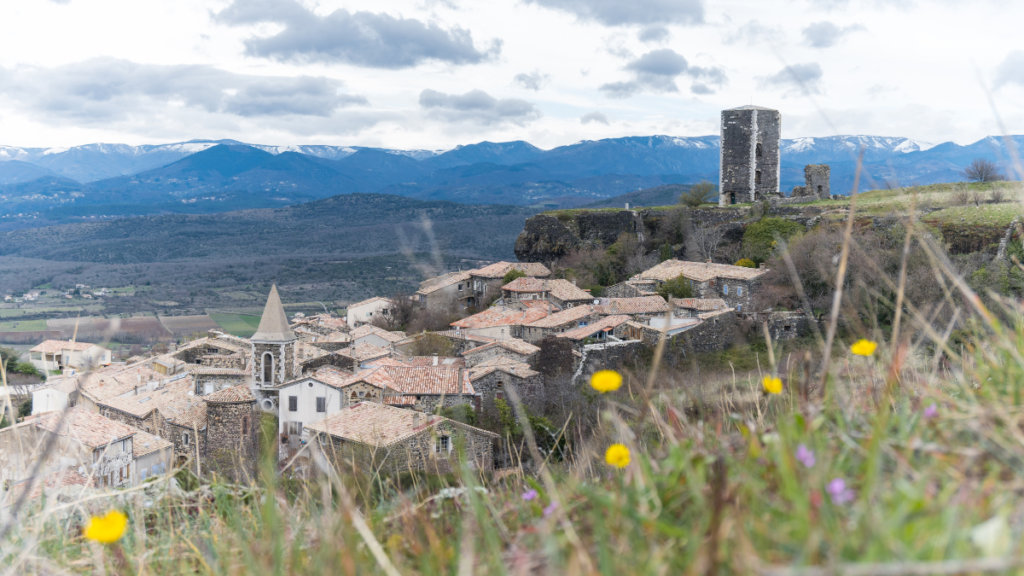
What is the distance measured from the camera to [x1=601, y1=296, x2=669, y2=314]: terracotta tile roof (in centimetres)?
2367

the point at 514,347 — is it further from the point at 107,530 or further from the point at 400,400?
the point at 107,530

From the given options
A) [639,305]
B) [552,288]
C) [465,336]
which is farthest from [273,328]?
[639,305]

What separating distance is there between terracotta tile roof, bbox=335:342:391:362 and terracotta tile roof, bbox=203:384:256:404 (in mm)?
3593

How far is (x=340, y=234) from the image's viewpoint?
3565 inches

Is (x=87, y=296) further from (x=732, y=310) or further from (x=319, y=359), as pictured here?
(x=732, y=310)

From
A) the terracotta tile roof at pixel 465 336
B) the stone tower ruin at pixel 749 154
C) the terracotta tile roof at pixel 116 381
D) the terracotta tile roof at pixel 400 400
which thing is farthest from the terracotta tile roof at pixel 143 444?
the stone tower ruin at pixel 749 154

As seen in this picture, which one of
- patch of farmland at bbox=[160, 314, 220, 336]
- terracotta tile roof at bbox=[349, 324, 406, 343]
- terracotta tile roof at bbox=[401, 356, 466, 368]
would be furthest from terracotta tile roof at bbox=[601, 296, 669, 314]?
patch of farmland at bbox=[160, 314, 220, 336]

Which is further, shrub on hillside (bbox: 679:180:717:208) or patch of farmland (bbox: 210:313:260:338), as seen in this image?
patch of farmland (bbox: 210:313:260:338)

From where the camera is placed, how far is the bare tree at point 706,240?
91.1 ft

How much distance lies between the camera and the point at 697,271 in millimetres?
24953

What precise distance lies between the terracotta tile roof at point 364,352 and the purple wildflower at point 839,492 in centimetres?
2163

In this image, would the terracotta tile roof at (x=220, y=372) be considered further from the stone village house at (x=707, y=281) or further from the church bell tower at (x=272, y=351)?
the stone village house at (x=707, y=281)

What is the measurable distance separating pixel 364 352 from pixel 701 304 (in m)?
10.7

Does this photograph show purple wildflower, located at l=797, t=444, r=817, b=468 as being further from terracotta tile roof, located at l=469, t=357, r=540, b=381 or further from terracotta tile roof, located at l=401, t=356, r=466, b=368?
terracotta tile roof, located at l=401, t=356, r=466, b=368
